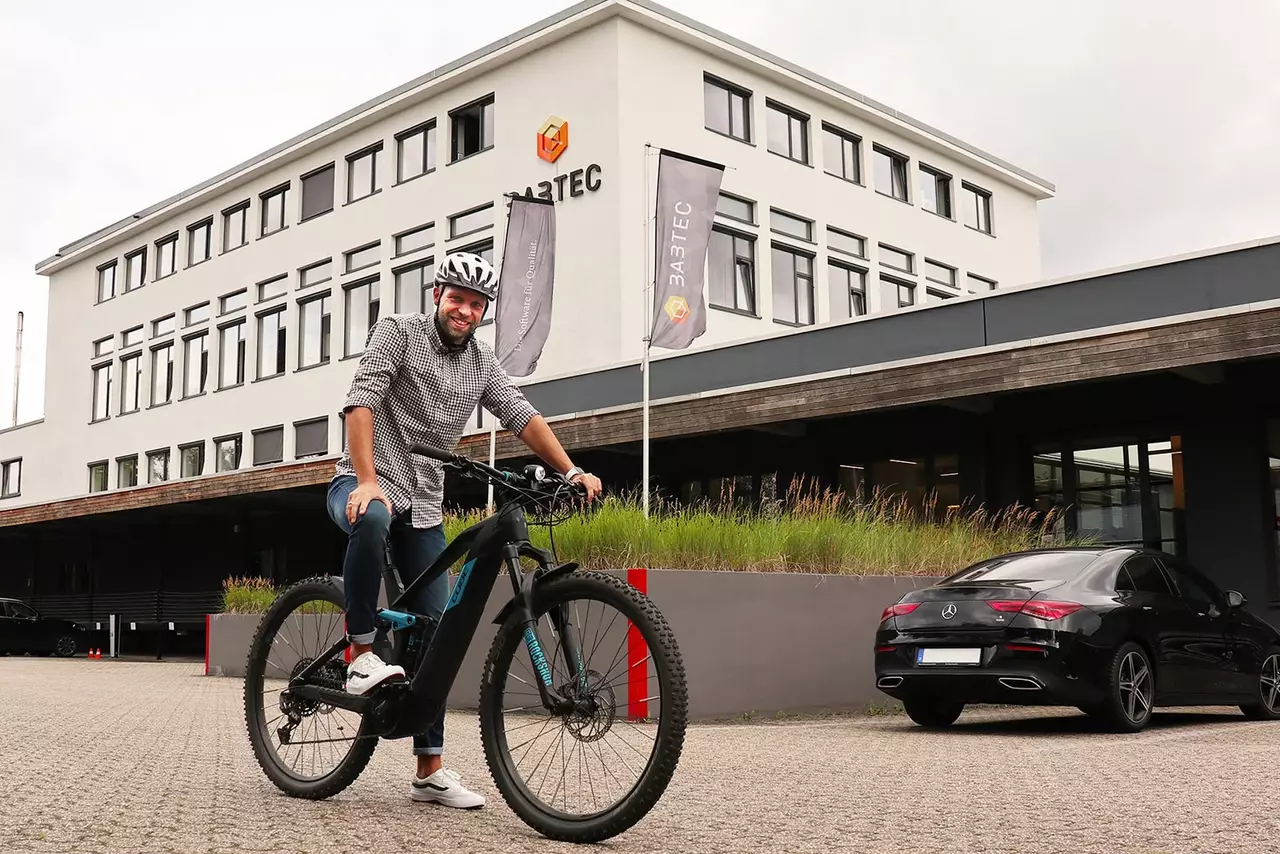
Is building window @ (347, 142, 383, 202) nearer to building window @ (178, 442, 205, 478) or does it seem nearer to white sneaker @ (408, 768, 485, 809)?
building window @ (178, 442, 205, 478)

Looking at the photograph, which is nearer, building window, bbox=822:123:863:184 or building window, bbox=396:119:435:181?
building window, bbox=396:119:435:181

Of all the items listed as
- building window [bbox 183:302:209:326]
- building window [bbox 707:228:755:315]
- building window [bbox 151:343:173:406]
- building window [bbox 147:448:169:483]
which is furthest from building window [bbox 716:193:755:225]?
building window [bbox 147:448:169:483]

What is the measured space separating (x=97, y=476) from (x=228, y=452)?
30.2 ft

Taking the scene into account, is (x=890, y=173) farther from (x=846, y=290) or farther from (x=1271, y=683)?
(x=1271, y=683)

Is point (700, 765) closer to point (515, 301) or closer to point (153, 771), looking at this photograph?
point (153, 771)

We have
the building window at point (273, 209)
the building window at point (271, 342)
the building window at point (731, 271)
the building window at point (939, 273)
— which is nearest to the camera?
the building window at point (731, 271)

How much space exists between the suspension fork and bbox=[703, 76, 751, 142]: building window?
86.3 feet

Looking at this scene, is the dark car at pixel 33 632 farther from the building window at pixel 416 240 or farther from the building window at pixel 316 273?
the building window at pixel 416 240

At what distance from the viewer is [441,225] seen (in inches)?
1276

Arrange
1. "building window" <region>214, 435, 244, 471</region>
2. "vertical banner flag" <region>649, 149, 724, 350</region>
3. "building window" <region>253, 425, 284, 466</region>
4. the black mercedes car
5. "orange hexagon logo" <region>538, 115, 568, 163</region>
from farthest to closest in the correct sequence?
1. "building window" <region>214, 435, 244, 471</region>
2. "building window" <region>253, 425, 284, 466</region>
3. "orange hexagon logo" <region>538, 115, 568, 163</region>
4. "vertical banner flag" <region>649, 149, 724, 350</region>
5. the black mercedes car

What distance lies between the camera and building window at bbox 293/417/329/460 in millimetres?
35662

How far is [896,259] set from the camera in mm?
35562

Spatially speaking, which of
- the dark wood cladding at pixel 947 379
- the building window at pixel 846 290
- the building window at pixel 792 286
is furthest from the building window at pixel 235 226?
the dark wood cladding at pixel 947 379

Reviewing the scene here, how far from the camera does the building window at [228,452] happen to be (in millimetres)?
39219
